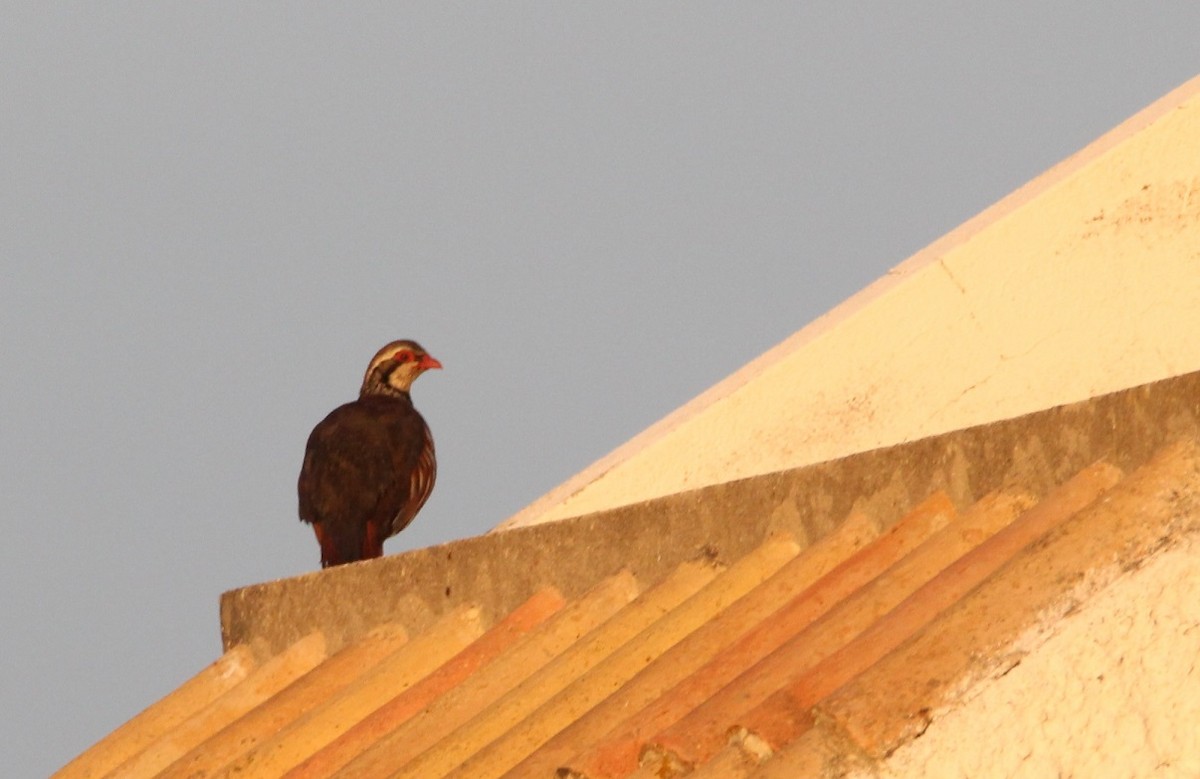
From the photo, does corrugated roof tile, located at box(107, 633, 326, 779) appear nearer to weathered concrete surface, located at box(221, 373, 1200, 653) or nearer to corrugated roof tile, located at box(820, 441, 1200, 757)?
weathered concrete surface, located at box(221, 373, 1200, 653)

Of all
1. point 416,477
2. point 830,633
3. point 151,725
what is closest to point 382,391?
point 416,477

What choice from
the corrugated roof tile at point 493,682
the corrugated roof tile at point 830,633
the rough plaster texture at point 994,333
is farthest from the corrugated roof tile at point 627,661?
the rough plaster texture at point 994,333

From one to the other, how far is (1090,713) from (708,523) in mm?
1867

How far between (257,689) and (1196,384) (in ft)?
8.71

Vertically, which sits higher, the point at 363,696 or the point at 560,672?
the point at 363,696

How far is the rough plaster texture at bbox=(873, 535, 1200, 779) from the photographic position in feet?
9.38

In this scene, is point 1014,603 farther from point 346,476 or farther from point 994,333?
point 346,476

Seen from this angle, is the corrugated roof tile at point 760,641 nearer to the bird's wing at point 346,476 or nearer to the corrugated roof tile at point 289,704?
the corrugated roof tile at point 289,704

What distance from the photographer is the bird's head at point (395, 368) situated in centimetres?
958

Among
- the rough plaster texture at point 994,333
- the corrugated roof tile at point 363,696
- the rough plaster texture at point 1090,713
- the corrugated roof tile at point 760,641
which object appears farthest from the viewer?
the rough plaster texture at point 994,333

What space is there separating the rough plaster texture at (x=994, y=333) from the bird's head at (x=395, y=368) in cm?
199

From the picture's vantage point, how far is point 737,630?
3.94m

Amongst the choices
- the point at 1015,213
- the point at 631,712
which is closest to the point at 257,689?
the point at 631,712

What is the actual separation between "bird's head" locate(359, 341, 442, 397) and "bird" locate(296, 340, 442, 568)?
501 millimetres
